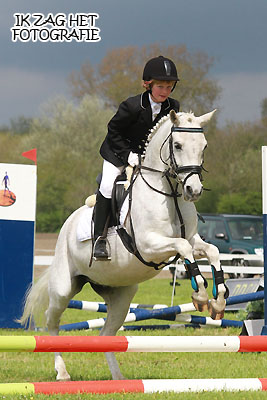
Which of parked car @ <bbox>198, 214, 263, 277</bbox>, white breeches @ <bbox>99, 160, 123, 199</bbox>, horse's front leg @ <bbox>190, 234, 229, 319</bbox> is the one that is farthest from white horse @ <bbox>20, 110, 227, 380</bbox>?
parked car @ <bbox>198, 214, 263, 277</bbox>

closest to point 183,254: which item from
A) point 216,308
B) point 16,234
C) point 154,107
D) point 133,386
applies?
point 216,308

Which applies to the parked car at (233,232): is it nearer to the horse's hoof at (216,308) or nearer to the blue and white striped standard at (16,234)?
the blue and white striped standard at (16,234)

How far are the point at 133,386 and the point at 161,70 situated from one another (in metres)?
2.20

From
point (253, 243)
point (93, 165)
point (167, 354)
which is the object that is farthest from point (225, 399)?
point (93, 165)

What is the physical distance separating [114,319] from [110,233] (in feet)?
2.99

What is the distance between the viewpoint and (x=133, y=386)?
4492mm

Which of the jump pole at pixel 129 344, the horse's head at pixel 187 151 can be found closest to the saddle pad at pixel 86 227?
the horse's head at pixel 187 151

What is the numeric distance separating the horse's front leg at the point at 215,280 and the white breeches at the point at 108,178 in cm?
94

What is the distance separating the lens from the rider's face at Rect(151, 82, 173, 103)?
5.22m

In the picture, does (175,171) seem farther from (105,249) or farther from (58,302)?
(58,302)

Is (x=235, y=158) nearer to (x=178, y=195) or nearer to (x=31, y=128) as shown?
(x=31, y=128)

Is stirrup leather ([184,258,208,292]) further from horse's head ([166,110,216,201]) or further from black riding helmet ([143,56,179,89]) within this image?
black riding helmet ([143,56,179,89])

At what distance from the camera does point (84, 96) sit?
43094 millimetres

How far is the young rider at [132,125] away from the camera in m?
5.20
